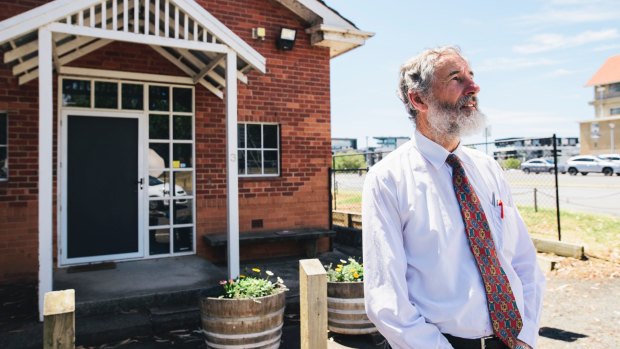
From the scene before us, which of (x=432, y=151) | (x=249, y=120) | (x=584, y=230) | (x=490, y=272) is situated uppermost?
(x=249, y=120)

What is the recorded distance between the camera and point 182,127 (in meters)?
7.56

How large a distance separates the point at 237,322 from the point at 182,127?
4.46 meters

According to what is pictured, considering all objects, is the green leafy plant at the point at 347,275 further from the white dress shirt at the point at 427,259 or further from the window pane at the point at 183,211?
the window pane at the point at 183,211

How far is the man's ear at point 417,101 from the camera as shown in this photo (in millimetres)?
2121

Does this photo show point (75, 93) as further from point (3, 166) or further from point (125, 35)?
point (125, 35)

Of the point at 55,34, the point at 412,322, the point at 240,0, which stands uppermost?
the point at 240,0

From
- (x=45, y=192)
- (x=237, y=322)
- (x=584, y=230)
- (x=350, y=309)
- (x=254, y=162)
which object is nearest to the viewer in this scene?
(x=237, y=322)

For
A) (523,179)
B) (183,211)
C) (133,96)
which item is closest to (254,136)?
(183,211)

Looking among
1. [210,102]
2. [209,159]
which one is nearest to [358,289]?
[209,159]

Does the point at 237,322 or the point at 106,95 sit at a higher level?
the point at 106,95

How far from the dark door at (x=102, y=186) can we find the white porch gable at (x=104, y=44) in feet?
3.04

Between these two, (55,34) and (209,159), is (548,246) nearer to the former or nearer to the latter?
(209,159)

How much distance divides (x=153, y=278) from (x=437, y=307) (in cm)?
486

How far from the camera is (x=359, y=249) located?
929 centimetres
